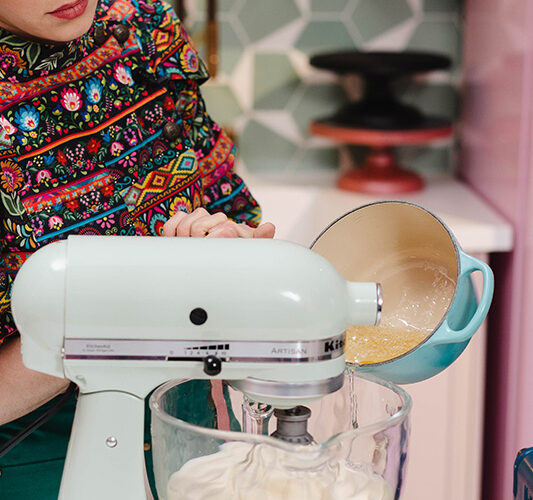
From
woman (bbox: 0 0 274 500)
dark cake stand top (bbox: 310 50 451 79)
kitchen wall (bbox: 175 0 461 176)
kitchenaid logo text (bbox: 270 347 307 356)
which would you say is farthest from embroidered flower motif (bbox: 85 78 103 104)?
kitchen wall (bbox: 175 0 461 176)

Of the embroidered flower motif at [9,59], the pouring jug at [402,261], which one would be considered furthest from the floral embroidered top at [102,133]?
the pouring jug at [402,261]

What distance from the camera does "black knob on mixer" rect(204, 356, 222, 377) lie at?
605 millimetres

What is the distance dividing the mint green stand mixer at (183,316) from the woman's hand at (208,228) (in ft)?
0.50

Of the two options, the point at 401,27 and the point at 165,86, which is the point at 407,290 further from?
the point at 401,27

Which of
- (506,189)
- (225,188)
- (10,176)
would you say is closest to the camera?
(10,176)

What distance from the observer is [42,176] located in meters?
0.90

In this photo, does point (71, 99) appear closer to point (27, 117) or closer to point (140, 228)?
point (27, 117)

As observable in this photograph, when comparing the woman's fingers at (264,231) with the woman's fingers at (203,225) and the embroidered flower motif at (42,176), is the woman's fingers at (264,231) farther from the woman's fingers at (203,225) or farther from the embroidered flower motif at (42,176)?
the embroidered flower motif at (42,176)

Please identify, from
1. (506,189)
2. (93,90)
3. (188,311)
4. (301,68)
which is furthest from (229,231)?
(301,68)

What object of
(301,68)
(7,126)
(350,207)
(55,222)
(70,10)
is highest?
(70,10)

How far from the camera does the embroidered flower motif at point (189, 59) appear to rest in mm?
1058

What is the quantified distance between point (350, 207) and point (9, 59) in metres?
1.16

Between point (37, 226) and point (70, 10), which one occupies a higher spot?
point (70, 10)

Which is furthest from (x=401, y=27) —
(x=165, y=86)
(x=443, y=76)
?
(x=165, y=86)
